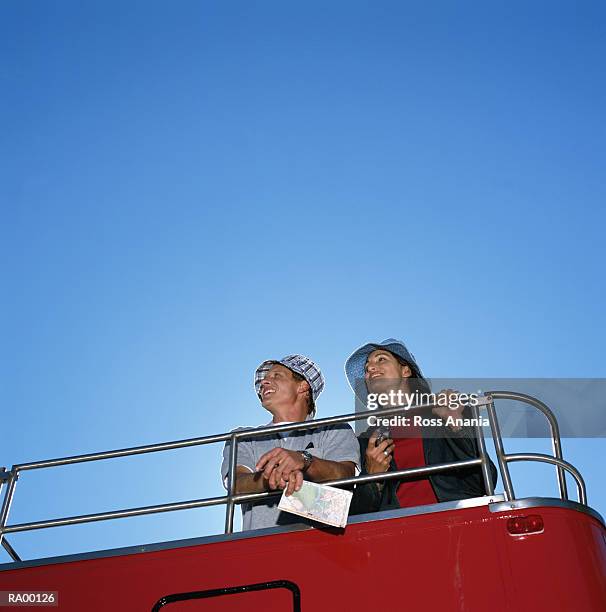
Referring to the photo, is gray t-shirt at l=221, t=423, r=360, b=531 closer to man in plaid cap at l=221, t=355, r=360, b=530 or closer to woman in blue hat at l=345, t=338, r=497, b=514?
man in plaid cap at l=221, t=355, r=360, b=530

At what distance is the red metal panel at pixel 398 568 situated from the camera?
2941 millimetres

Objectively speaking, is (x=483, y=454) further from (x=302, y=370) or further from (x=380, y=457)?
(x=302, y=370)

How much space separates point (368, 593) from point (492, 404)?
1154 millimetres

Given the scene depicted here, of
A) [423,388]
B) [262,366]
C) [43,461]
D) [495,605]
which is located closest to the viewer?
[495,605]

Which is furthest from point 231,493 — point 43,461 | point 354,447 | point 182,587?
point 43,461

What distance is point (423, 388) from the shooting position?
4660 mm

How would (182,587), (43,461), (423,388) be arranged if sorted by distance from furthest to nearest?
(423,388)
(43,461)
(182,587)

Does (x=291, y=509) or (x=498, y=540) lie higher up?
(x=291, y=509)

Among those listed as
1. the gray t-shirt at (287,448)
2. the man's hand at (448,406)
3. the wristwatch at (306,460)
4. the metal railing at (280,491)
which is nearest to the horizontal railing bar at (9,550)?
the metal railing at (280,491)

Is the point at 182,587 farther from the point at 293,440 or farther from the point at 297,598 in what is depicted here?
the point at 293,440

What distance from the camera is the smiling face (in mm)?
4809

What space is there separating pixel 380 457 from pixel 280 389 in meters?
1.26

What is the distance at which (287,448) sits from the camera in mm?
4398

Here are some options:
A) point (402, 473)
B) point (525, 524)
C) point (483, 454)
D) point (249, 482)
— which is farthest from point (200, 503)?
point (525, 524)
